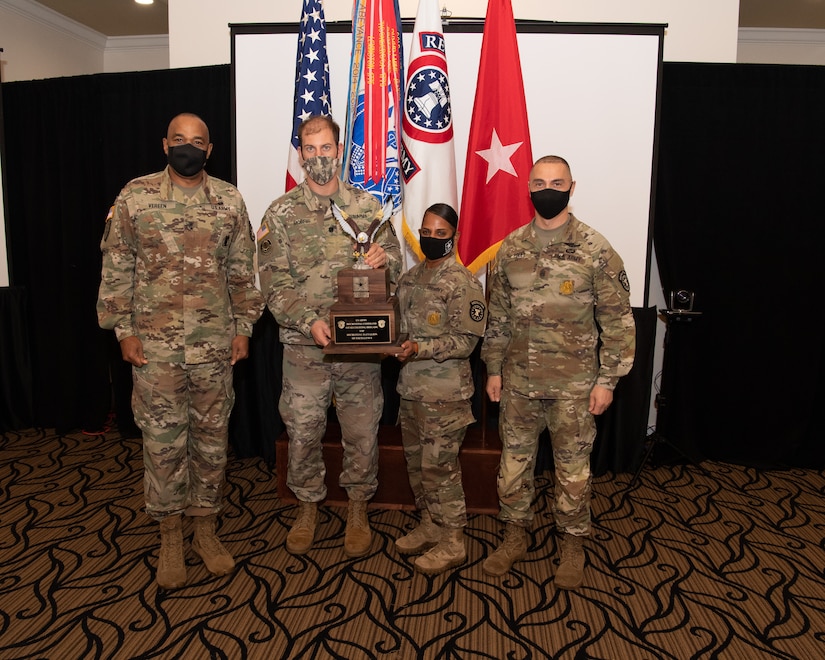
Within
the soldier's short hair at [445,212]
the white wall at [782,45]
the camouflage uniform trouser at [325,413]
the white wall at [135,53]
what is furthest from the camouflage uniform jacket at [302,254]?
the white wall at [782,45]

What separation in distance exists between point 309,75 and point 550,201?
1.64 m

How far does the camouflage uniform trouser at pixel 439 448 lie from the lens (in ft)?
7.85

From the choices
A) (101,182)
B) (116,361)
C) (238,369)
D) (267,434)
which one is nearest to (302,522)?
(267,434)

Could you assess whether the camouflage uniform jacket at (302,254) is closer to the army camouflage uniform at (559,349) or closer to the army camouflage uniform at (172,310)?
the army camouflage uniform at (172,310)

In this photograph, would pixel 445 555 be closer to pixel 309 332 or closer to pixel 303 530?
pixel 303 530

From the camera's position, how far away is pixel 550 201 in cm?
225

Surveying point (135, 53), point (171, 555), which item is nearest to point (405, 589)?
point (171, 555)

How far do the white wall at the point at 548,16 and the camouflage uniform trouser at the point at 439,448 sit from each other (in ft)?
8.47

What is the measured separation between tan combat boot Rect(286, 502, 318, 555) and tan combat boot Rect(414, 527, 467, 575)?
497 millimetres

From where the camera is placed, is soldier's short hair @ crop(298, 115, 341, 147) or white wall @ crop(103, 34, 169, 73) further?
white wall @ crop(103, 34, 169, 73)

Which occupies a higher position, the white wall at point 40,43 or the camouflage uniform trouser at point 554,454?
the white wall at point 40,43

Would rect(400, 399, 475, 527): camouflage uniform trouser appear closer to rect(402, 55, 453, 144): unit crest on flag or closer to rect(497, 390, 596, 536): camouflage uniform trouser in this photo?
rect(497, 390, 596, 536): camouflage uniform trouser

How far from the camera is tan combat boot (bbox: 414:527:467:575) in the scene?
242 cm

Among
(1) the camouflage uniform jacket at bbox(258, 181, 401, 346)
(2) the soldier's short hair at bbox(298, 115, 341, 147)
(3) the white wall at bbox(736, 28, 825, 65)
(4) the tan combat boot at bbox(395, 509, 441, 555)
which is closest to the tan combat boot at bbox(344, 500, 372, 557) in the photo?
(4) the tan combat boot at bbox(395, 509, 441, 555)
